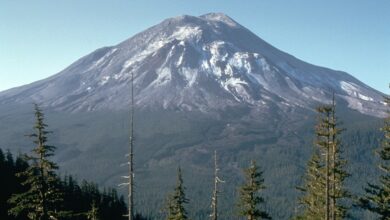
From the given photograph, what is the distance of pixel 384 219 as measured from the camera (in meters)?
34.2

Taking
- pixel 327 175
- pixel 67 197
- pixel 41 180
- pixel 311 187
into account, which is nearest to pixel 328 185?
pixel 327 175

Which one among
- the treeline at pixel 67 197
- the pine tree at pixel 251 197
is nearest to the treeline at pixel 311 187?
the pine tree at pixel 251 197

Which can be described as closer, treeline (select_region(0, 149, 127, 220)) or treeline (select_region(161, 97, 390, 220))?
treeline (select_region(161, 97, 390, 220))

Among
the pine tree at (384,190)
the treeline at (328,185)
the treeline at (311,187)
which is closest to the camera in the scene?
the treeline at (311,187)

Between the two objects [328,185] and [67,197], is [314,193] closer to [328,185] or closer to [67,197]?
[328,185]

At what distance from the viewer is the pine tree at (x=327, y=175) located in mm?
30219

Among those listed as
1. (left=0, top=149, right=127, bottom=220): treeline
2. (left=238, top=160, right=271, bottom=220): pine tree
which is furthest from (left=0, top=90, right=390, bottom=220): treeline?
(left=0, top=149, right=127, bottom=220): treeline

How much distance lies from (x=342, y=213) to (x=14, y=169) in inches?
1822

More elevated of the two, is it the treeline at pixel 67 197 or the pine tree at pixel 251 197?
the pine tree at pixel 251 197

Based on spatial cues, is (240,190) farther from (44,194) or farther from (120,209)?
(120,209)

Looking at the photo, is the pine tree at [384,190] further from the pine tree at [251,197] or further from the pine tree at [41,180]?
the pine tree at [41,180]

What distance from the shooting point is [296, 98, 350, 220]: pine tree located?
30.2 m

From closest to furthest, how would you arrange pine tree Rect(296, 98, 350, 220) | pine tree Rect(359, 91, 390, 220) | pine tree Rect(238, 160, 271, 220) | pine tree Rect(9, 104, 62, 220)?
pine tree Rect(9, 104, 62, 220) < pine tree Rect(296, 98, 350, 220) < pine tree Rect(359, 91, 390, 220) < pine tree Rect(238, 160, 271, 220)

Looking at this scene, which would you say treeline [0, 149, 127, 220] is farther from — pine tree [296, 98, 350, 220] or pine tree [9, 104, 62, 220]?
pine tree [296, 98, 350, 220]
